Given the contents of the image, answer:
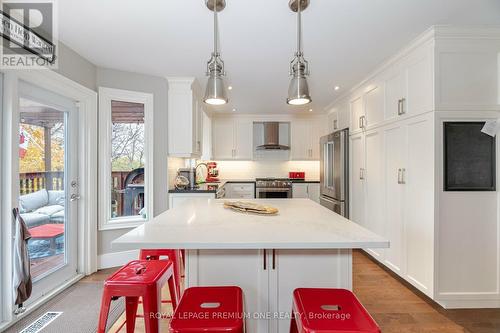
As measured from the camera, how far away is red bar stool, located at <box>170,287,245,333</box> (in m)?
1.03

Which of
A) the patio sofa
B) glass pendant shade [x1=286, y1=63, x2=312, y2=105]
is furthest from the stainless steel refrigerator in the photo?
the patio sofa

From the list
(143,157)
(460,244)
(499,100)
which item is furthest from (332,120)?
(143,157)

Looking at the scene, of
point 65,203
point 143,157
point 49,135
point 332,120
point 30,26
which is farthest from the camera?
point 332,120

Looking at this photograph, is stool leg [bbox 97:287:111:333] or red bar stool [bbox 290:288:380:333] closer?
red bar stool [bbox 290:288:380:333]

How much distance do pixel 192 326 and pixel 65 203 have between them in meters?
2.34

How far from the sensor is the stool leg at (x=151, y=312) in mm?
1387

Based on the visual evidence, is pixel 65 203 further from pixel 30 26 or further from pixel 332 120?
pixel 332 120

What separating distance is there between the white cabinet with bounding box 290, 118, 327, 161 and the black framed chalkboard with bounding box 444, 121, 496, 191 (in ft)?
11.3

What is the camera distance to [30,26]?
207 centimetres

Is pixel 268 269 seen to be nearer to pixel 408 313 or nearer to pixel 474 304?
pixel 408 313

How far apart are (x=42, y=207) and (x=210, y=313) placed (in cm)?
216

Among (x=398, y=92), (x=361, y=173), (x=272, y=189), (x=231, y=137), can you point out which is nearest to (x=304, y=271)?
(x=398, y=92)

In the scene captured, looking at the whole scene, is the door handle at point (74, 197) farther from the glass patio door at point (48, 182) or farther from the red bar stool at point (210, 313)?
the red bar stool at point (210, 313)

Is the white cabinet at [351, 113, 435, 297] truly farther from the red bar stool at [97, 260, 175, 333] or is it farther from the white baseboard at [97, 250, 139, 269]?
the white baseboard at [97, 250, 139, 269]
